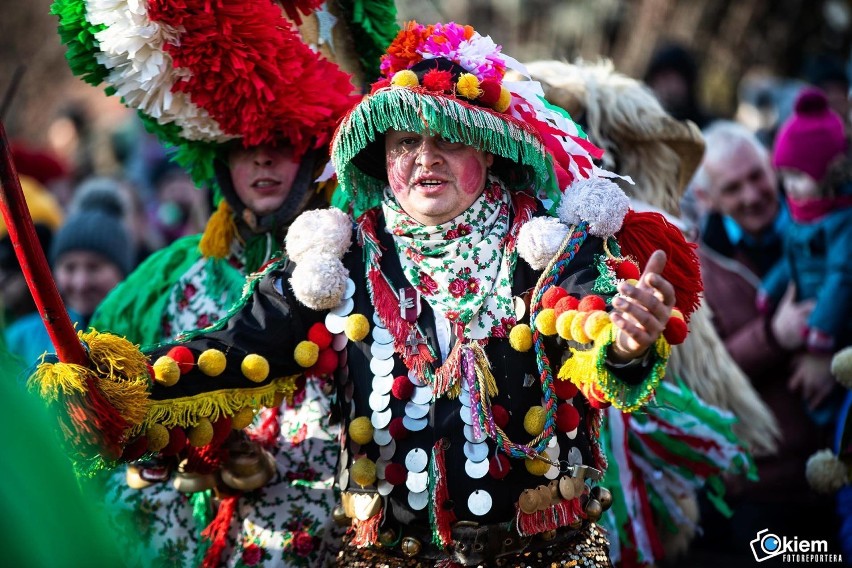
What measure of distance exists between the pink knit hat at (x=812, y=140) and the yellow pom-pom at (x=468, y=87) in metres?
2.67

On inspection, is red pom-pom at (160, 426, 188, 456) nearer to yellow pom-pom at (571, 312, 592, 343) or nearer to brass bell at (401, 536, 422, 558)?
brass bell at (401, 536, 422, 558)

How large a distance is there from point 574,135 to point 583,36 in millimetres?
11857

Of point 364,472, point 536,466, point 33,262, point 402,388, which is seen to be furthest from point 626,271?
point 33,262

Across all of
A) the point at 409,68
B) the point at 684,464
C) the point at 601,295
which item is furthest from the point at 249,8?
the point at 684,464

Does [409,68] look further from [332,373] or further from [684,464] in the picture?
[684,464]

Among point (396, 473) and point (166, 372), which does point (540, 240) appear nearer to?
point (396, 473)

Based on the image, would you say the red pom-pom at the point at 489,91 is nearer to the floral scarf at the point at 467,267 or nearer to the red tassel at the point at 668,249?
the floral scarf at the point at 467,267

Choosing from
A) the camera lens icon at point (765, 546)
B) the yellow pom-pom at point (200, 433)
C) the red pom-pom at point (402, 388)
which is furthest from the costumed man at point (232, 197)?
the camera lens icon at point (765, 546)

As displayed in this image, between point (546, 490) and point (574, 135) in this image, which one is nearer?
point (546, 490)

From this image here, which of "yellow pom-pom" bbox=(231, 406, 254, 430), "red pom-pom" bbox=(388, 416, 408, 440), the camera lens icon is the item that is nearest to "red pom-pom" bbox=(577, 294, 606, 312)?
"red pom-pom" bbox=(388, 416, 408, 440)

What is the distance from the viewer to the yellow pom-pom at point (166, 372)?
3150mm

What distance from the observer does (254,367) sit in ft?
10.7

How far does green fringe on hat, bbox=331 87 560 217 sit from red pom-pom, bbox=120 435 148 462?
0.97 meters

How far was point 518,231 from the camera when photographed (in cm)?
327
